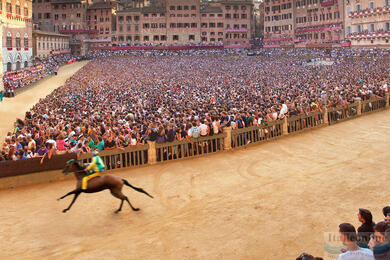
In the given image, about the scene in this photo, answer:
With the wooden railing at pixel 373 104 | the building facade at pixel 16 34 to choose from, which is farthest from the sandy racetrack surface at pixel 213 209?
the building facade at pixel 16 34

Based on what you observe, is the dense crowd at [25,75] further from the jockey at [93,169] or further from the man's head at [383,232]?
the man's head at [383,232]

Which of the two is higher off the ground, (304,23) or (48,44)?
(304,23)

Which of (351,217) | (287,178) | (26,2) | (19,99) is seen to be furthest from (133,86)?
(26,2)

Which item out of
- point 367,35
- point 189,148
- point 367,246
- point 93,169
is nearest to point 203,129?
point 189,148

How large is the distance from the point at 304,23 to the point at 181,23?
2979 centimetres

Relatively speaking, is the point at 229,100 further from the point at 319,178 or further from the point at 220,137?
the point at 319,178

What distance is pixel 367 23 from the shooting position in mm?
59625

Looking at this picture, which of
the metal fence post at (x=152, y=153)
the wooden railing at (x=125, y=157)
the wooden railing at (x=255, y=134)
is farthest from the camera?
the wooden railing at (x=255, y=134)

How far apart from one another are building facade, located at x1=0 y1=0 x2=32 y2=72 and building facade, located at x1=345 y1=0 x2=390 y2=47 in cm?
5442

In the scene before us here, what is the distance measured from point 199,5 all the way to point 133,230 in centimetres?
8792

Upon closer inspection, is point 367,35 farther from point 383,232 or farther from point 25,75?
point 383,232

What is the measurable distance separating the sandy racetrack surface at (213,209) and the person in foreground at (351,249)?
2964 mm

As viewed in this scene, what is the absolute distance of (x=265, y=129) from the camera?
56.3 feet

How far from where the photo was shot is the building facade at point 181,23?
295ft
